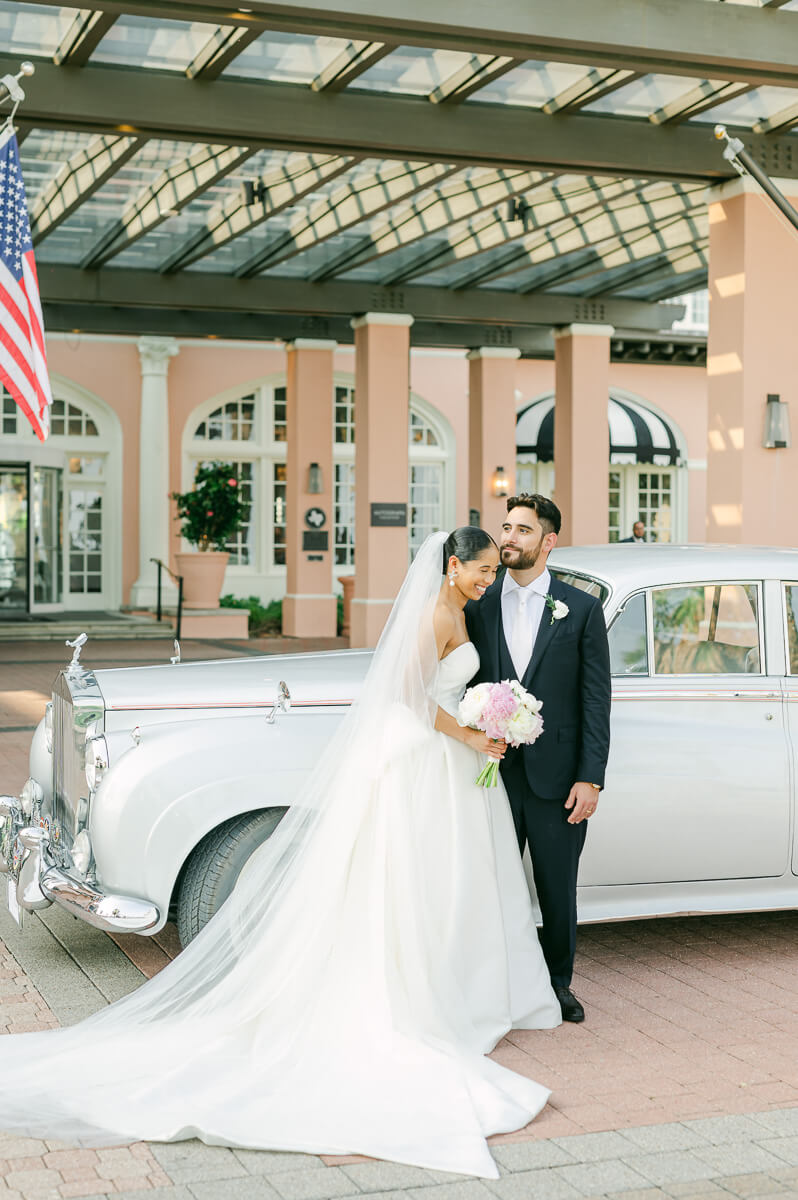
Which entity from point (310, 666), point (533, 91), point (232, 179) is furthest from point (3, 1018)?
point (232, 179)

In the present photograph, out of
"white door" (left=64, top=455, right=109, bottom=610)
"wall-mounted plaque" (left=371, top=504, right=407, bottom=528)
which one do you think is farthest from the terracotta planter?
"wall-mounted plaque" (left=371, top=504, right=407, bottom=528)

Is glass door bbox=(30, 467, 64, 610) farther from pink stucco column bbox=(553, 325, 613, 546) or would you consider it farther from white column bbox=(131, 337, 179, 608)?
pink stucco column bbox=(553, 325, 613, 546)

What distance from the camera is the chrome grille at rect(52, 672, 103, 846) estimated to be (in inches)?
190

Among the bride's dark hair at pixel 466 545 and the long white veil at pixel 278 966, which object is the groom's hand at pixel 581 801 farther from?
the bride's dark hair at pixel 466 545

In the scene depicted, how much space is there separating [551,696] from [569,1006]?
3.56 ft

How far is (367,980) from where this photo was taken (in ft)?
13.9

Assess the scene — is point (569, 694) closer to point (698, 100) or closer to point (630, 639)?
point (630, 639)

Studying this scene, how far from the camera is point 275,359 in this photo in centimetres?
2586

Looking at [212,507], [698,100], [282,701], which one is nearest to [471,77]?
[698,100]

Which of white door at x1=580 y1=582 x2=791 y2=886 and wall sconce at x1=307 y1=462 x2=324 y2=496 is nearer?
white door at x1=580 y1=582 x2=791 y2=886

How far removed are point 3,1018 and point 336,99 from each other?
9.05m

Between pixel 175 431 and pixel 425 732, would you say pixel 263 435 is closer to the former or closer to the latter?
pixel 175 431

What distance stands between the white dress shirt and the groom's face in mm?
95

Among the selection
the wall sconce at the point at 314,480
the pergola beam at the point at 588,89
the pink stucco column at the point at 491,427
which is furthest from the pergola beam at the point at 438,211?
the pink stucco column at the point at 491,427
